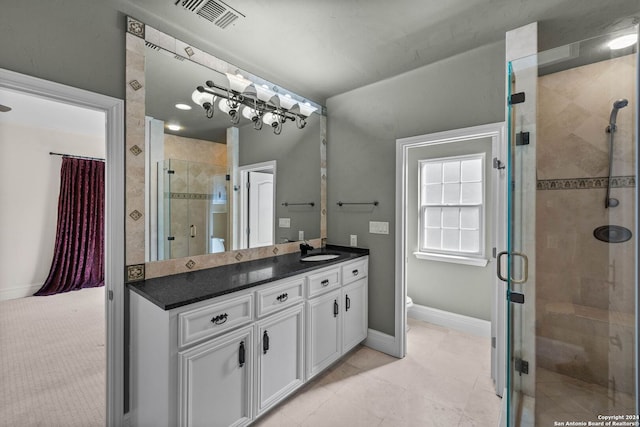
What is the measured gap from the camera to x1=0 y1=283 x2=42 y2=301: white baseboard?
3955 millimetres

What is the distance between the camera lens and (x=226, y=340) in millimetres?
1553

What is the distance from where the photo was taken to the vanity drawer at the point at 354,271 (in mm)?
2506

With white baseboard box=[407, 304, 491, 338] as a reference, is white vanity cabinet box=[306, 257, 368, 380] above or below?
above

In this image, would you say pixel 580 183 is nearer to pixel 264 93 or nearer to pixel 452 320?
pixel 452 320

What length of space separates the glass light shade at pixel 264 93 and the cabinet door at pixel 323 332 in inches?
72.4

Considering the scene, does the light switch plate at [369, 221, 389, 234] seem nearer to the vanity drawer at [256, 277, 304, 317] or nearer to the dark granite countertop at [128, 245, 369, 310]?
the dark granite countertop at [128, 245, 369, 310]

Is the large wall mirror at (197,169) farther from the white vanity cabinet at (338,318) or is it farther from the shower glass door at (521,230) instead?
the shower glass door at (521,230)

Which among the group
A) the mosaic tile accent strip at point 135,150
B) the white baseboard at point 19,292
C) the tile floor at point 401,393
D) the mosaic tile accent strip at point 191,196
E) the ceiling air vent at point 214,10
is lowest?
the tile floor at point 401,393

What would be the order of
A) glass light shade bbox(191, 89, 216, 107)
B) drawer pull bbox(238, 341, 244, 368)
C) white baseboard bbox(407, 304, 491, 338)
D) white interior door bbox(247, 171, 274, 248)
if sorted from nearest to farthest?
1. drawer pull bbox(238, 341, 244, 368)
2. glass light shade bbox(191, 89, 216, 107)
3. white interior door bbox(247, 171, 274, 248)
4. white baseboard bbox(407, 304, 491, 338)

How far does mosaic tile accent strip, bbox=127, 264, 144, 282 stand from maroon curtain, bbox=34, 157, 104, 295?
394 cm

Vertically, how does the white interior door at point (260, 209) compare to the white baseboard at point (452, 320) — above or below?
above

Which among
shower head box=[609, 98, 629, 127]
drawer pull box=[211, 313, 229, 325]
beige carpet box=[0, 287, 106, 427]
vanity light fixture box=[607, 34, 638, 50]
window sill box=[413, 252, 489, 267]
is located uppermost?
vanity light fixture box=[607, 34, 638, 50]

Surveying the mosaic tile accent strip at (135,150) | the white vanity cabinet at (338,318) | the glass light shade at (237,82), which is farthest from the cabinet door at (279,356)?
the glass light shade at (237,82)

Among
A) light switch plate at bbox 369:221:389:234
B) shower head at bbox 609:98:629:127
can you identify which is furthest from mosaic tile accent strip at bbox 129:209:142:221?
shower head at bbox 609:98:629:127
